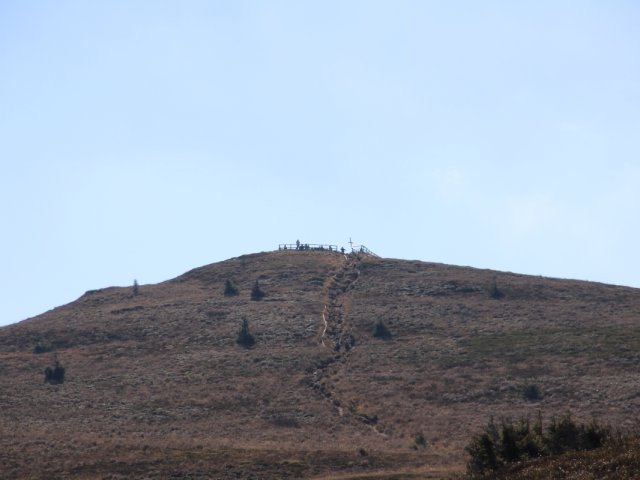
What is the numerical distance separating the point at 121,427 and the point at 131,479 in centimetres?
1297

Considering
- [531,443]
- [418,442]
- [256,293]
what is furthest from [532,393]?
[256,293]

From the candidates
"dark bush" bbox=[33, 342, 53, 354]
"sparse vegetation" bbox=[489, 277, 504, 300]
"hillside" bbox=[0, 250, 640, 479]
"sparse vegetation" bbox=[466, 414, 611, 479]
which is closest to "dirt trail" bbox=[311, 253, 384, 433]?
"hillside" bbox=[0, 250, 640, 479]

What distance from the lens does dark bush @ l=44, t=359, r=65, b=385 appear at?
6369 centimetres

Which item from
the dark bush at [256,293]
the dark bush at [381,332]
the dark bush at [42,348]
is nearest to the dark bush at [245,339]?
the dark bush at [381,332]

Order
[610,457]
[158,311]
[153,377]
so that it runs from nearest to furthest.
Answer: [610,457]
[153,377]
[158,311]

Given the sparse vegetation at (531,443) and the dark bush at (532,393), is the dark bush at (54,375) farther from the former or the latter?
the sparse vegetation at (531,443)

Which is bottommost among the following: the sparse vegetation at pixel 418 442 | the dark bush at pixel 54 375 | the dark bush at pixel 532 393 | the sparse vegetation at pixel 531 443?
the sparse vegetation at pixel 418 442

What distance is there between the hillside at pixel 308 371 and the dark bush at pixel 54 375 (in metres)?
0.82

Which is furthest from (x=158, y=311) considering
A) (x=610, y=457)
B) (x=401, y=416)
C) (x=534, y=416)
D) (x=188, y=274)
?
(x=610, y=457)

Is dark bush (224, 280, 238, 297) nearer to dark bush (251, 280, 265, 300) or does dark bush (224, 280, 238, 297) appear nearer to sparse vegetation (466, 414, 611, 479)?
dark bush (251, 280, 265, 300)

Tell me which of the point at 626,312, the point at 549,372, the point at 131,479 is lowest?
the point at 131,479

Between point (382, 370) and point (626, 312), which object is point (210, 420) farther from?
point (626, 312)

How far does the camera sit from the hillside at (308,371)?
152 feet

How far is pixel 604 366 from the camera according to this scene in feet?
196
